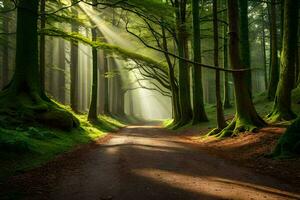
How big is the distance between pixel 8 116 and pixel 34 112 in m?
1.44

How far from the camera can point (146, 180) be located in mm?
7410

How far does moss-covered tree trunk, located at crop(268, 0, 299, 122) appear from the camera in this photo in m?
14.4

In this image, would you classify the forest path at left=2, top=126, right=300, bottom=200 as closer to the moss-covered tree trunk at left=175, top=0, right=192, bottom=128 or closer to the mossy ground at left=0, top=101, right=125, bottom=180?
the mossy ground at left=0, top=101, right=125, bottom=180

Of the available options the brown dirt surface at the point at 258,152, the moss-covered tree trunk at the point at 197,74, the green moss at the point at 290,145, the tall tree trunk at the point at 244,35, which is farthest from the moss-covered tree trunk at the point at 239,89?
the moss-covered tree trunk at the point at 197,74

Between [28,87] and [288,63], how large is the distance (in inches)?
Answer: 430

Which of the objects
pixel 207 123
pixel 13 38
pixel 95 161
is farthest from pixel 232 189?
pixel 13 38

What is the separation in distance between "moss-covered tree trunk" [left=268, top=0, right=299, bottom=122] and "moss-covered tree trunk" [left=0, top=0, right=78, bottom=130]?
903cm

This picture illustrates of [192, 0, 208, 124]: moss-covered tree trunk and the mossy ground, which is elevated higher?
[192, 0, 208, 124]: moss-covered tree trunk

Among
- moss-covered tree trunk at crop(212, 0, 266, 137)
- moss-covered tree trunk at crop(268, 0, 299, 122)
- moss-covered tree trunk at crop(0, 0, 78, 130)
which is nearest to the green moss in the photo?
moss-covered tree trunk at crop(268, 0, 299, 122)

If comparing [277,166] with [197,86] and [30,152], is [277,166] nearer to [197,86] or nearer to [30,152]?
[30,152]

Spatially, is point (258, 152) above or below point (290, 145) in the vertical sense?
below

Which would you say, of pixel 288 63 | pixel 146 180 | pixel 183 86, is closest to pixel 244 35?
pixel 288 63

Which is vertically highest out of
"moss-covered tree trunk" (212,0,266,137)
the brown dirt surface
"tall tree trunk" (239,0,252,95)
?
"tall tree trunk" (239,0,252,95)

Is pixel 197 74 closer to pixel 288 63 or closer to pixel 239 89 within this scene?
pixel 239 89
